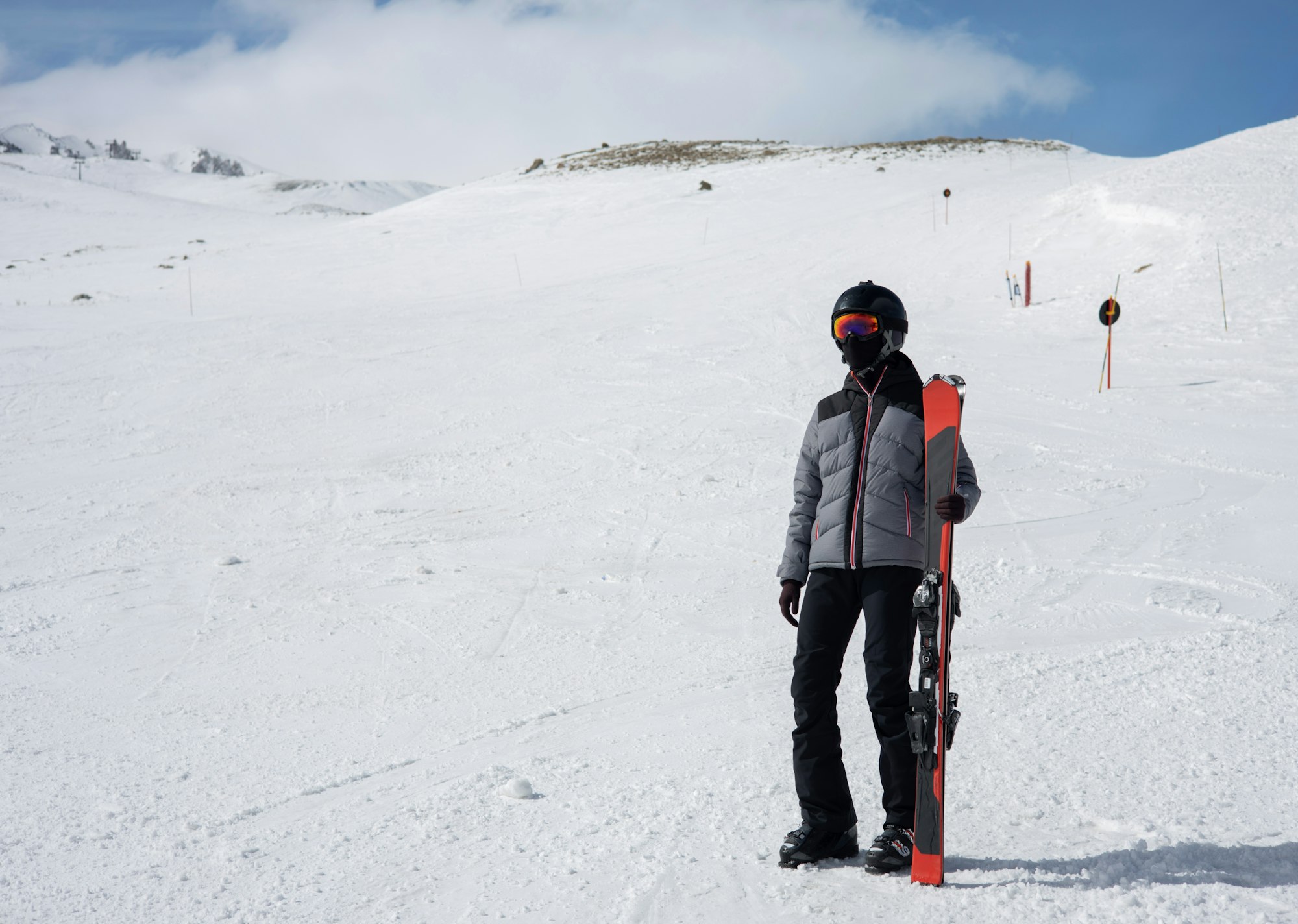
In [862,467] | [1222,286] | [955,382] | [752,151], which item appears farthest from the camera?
[752,151]

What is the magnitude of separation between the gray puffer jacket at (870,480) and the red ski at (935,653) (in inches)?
3.6

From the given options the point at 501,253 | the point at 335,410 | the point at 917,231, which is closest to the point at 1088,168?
the point at 917,231

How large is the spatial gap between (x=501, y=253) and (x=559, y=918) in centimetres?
2442

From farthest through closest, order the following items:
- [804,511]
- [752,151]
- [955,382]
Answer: [752,151] → [804,511] → [955,382]

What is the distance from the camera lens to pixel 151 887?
322 cm

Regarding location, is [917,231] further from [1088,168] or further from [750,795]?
[750,795]

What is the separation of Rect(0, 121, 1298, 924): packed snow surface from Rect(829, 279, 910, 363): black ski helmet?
1874 millimetres

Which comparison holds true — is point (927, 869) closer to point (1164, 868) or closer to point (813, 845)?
point (813, 845)

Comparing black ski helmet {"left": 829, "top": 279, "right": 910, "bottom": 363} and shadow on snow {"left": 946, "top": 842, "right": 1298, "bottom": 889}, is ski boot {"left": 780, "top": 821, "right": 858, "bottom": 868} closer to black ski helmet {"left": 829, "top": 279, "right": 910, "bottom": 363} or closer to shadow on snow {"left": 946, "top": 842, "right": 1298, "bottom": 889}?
shadow on snow {"left": 946, "top": 842, "right": 1298, "bottom": 889}

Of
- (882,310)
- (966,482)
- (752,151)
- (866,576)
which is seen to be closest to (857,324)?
(882,310)

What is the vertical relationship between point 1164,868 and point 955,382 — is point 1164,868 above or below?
below

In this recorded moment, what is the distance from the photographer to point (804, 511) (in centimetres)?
357

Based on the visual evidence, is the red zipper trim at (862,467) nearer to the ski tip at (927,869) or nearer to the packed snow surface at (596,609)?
the ski tip at (927,869)

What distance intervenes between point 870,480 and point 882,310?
2.05ft
